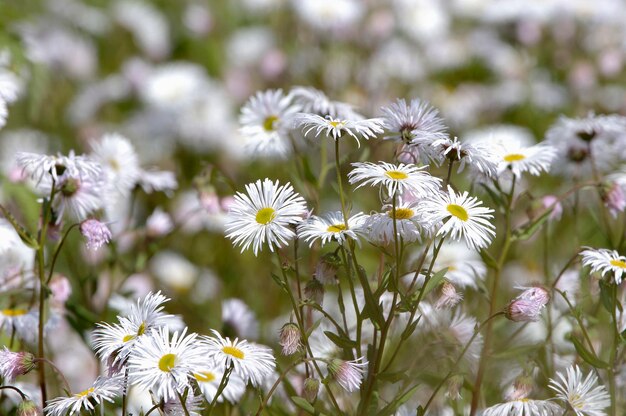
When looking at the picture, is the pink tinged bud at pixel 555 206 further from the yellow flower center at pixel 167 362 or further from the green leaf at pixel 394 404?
the yellow flower center at pixel 167 362

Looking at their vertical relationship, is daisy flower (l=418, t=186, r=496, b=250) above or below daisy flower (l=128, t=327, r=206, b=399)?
above

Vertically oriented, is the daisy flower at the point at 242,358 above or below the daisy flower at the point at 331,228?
below

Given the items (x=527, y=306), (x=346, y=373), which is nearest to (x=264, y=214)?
(x=346, y=373)


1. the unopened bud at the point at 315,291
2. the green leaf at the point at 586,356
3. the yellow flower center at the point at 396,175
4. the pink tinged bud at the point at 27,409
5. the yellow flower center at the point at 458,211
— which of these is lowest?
the pink tinged bud at the point at 27,409

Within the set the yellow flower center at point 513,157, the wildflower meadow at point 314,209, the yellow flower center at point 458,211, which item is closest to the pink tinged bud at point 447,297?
the wildflower meadow at point 314,209

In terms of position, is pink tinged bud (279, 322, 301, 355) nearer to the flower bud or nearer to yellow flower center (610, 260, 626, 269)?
the flower bud

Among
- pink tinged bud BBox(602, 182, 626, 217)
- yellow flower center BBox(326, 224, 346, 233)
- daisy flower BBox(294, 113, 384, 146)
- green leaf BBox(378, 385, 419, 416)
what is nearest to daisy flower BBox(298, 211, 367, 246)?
yellow flower center BBox(326, 224, 346, 233)

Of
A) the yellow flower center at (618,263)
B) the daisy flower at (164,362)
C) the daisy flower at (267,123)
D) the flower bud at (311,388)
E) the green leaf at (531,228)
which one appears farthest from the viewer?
the daisy flower at (267,123)
